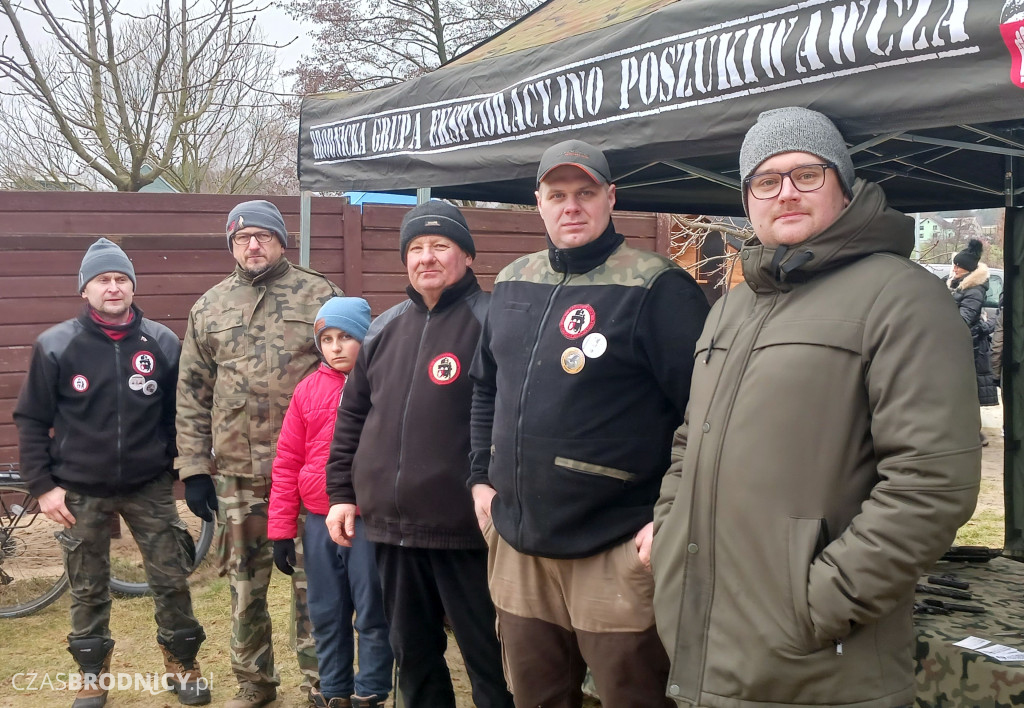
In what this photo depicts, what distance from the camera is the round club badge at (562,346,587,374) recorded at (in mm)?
2395

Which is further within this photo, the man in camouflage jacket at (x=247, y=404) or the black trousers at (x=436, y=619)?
the man in camouflage jacket at (x=247, y=404)

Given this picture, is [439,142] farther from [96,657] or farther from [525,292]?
[96,657]

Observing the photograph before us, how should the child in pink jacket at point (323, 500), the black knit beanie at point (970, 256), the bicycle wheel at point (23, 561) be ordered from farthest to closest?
the black knit beanie at point (970, 256) → the bicycle wheel at point (23, 561) → the child in pink jacket at point (323, 500)

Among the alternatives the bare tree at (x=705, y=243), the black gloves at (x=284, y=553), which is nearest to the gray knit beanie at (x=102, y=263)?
the black gloves at (x=284, y=553)

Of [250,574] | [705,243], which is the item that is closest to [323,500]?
[250,574]

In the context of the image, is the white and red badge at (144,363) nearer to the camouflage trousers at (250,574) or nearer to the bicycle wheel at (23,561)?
the camouflage trousers at (250,574)

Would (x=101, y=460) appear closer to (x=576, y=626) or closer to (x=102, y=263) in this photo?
(x=102, y=263)

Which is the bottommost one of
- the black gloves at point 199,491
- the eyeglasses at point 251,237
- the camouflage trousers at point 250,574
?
the camouflage trousers at point 250,574

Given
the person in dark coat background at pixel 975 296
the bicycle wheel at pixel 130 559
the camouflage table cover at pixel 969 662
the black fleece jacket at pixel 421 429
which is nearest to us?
the camouflage table cover at pixel 969 662

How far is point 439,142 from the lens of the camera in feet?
11.4

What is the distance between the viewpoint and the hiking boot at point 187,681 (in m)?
3.96

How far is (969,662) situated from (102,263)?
134 inches

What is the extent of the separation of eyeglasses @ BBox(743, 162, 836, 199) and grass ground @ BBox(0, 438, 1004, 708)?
2730mm

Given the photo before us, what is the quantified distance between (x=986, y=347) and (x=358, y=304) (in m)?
8.02
